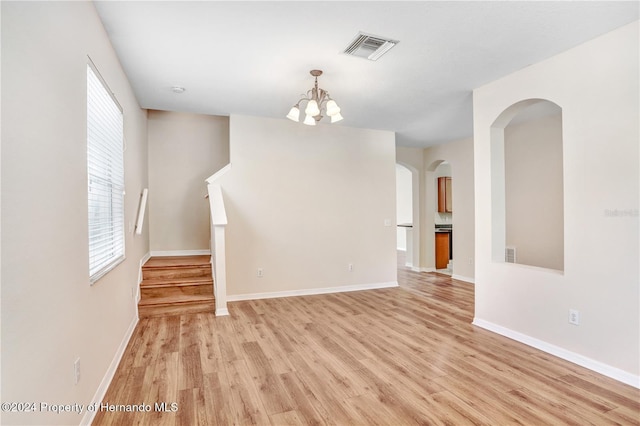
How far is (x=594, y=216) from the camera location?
259 cm

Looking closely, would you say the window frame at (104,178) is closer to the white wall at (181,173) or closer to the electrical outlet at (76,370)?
the electrical outlet at (76,370)

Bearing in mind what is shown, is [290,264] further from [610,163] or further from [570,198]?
[610,163]

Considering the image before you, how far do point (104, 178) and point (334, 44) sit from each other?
6.98 ft

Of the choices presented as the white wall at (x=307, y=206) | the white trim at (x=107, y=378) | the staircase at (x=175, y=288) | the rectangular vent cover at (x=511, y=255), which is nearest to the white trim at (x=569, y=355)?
the rectangular vent cover at (x=511, y=255)

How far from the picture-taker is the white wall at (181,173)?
5.23 metres

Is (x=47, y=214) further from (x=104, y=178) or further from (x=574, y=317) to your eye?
(x=574, y=317)

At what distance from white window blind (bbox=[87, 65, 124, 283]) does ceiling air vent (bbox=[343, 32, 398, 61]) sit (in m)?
1.92

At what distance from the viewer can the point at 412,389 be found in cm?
227

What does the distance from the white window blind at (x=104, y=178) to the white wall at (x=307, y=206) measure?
1.71 m

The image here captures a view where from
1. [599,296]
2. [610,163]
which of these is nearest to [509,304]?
[599,296]

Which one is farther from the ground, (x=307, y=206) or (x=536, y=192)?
(x=536, y=192)

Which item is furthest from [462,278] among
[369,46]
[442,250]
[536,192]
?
[369,46]

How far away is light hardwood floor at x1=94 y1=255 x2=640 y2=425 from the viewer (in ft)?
6.52

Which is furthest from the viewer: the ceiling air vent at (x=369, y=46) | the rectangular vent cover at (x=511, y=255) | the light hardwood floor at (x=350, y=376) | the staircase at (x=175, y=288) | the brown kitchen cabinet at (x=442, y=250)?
the brown kitchen cabinet at (x=442, y=250)
